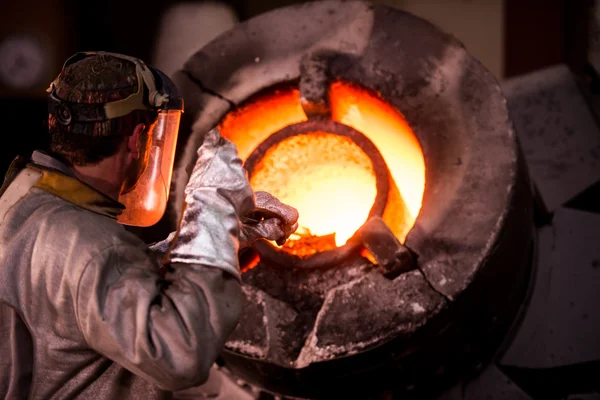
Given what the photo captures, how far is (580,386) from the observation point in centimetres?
238

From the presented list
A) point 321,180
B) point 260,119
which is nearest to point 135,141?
point 260,119

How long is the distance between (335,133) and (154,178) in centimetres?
86

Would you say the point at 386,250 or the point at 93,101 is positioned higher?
the point at 93,101

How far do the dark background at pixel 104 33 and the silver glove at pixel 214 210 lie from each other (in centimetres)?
273

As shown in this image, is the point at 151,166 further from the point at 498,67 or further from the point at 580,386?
the point at 498,67

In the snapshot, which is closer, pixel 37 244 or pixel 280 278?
pixel 37 244

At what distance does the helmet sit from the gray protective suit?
0.12m

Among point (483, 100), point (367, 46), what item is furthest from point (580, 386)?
point (367, 46)

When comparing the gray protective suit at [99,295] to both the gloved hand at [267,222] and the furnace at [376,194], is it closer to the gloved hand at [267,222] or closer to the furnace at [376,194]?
the gloved hand at [267,222]

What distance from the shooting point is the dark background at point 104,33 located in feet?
12.8

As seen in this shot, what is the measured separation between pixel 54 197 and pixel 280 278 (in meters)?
0.96

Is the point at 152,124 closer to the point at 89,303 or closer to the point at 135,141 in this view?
the point at 135,141

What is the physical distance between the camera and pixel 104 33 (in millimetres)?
4297

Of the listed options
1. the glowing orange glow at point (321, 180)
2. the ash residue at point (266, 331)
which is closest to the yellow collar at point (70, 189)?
the ash residue at point (266, 331)
